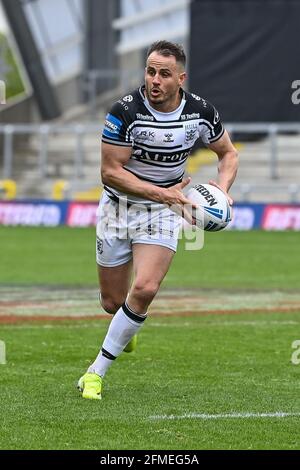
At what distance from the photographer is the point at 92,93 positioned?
139 ft

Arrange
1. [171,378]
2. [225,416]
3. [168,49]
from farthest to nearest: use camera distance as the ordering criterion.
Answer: [171,378] < [168,49] < [225,416]

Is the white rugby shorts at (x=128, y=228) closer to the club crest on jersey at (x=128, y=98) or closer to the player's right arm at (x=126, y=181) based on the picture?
the player's right arm at (x=126, y=181)

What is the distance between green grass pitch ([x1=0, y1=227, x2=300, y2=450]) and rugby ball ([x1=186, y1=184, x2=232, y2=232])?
126cm

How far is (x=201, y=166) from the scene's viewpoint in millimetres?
37406

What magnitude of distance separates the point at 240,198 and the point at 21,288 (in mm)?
17383

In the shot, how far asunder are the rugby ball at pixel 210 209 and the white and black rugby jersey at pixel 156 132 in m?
0.36

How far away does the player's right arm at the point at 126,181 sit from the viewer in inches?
345

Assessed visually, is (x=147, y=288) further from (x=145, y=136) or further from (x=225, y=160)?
(x=225, y=160)

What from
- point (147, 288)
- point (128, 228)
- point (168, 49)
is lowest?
point (147, 288)

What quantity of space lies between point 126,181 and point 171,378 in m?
1.74

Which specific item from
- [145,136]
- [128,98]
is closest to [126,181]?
[145,136]

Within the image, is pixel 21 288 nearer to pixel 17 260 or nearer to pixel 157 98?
pixel 17 260

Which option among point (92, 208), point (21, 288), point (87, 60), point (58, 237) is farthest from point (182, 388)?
point (87, 60)

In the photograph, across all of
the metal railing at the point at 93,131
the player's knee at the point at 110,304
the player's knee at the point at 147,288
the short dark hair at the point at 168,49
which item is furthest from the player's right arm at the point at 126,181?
the metal railing at the point at 93,131
